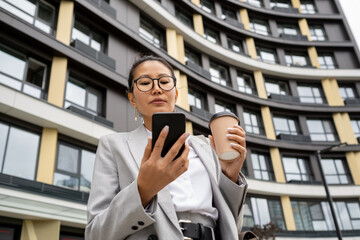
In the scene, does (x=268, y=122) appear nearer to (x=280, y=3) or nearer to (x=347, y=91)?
(x=347, y=91)

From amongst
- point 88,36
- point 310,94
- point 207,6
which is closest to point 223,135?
point 88,36

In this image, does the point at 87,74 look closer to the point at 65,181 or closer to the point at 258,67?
the point at 65,181

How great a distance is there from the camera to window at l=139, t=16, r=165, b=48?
18.2 meters

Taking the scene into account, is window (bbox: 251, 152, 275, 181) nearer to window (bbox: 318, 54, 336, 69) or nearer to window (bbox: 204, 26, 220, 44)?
window (bbox: 204, 26, 220, 44)

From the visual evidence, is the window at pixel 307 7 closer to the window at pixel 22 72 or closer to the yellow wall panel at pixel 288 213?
the yellow wall panel at pixel 288 213

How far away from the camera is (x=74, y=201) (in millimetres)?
10234

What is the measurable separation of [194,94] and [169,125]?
18765 millimetres

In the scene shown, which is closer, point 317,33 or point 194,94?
point 194,94

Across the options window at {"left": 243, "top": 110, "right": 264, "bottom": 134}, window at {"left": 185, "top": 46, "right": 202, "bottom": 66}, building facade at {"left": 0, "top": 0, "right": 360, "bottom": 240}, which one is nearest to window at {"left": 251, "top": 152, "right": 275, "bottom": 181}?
building facade at {"left": 0, "top": 0, "right": 360, "bottom": 240}

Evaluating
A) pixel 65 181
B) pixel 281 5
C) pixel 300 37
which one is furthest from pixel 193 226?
pixel 281 5

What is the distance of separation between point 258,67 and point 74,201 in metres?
17.9

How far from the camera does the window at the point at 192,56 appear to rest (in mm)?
21156

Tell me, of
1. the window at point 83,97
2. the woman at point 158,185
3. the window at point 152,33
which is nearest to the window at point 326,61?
the window at point 152,33

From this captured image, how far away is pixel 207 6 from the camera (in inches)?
984
